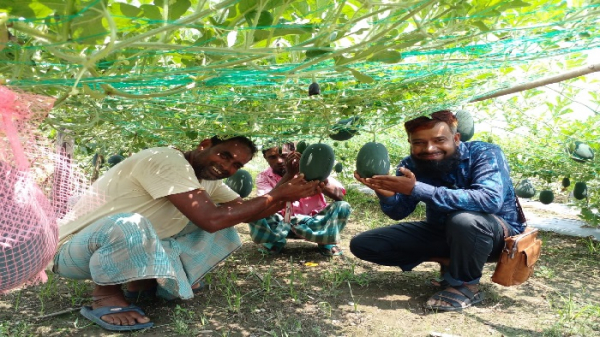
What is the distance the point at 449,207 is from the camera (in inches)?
87.2

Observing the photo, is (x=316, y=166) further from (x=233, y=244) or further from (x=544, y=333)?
(x=544, y=333)

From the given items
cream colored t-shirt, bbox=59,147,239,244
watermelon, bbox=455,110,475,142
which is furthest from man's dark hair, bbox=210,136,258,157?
watermelon, bbox=455,110,475,142

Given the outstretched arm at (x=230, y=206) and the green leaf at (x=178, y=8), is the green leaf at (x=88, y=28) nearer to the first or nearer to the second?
the green leaf at (x=178, y=8)

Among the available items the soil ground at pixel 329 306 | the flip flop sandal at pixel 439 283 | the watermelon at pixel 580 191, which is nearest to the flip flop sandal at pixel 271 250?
the soil ground at pixel 329 306

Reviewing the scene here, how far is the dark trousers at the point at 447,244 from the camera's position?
2184 millimetres

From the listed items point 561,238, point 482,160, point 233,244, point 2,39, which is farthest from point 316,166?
point 561,238

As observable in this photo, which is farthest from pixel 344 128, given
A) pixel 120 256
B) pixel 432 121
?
pixel 120 256

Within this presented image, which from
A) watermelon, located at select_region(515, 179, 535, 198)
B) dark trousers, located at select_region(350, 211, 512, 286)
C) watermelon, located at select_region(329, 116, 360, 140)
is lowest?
watermelon, located at select_region(515, 179, 535, 198)

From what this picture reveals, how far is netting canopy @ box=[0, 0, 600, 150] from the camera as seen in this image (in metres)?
0.96

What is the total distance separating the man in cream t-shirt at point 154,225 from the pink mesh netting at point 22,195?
0.47 metres

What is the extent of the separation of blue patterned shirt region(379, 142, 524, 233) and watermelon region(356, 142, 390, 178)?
0.61 ft

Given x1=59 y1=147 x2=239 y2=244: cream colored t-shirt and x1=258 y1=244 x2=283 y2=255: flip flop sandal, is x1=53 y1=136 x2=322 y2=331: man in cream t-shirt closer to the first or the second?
x1=59 y1=147 x2=239 y2=244: cream colored t-shirt

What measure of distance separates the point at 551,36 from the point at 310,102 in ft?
3.27

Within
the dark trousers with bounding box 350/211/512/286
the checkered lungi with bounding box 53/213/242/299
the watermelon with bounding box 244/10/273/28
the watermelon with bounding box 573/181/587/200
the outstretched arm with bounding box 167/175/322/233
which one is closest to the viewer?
the watermelon with bounding box 244/10/273/28
